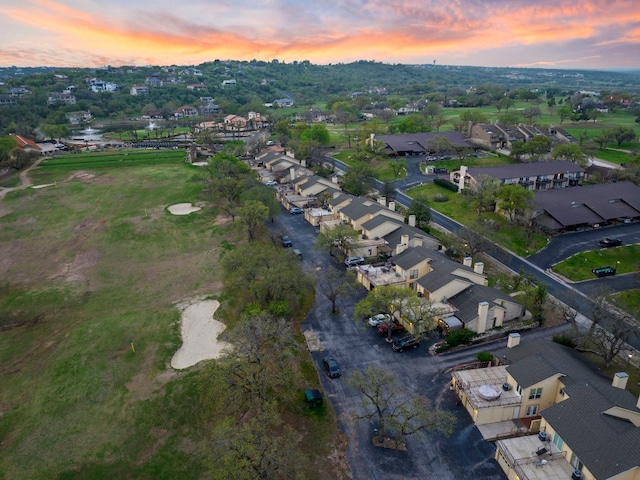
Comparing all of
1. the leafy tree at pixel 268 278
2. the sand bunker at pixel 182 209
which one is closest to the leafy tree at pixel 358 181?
the sand bunker at pixel 182 209

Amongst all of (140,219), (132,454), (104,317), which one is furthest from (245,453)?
(140,219)

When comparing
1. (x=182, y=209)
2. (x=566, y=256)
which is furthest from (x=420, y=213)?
(x=182, y=209)

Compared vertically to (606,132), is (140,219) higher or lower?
lower

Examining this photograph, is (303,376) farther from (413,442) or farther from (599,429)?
(599,429)

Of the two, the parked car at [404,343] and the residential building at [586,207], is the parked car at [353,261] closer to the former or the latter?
the parked car at [404,343]

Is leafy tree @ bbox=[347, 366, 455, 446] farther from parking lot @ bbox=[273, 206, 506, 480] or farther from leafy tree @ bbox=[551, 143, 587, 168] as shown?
leafy tree @ bbox=[551, 143, 587, 168]

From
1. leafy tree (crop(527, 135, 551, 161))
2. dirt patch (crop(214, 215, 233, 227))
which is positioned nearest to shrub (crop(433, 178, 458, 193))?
leafy tree (crop(527, 135, 551, 161))

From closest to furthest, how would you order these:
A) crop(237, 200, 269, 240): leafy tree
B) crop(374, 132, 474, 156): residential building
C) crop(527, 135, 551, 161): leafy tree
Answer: crop(237, 200, 269, 240): leafy tree → crop(527, 135, 551, 161): leafy tree → crop(374, 132, 474, 156): residential building
